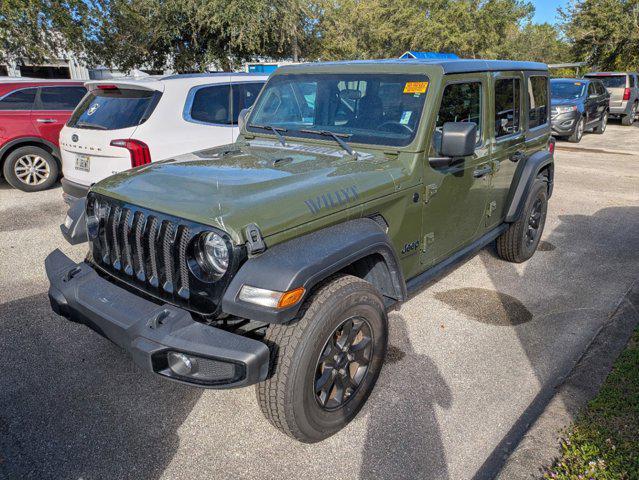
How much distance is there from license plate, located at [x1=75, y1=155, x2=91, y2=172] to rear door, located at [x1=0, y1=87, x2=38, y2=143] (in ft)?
9.92

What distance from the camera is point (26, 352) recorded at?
3516 millimetres

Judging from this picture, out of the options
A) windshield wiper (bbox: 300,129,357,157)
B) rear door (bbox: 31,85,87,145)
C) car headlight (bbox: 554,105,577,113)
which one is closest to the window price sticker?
Result: windshield wiper (bbox: 300,129,357,157)

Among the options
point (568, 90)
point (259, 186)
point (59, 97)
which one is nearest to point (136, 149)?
point (259, 186)

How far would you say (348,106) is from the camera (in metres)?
3.46

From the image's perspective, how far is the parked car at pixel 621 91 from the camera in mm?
17750

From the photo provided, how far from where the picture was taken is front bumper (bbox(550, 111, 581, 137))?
13.5 meters

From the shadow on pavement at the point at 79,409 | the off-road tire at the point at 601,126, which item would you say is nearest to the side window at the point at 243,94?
the shadow on pavement at the point at 79,409

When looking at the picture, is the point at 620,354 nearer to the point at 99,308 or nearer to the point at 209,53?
the point at 99,308

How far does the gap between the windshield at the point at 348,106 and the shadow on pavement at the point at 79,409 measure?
2032 mm

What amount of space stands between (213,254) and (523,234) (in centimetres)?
356

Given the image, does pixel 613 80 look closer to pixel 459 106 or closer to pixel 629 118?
pixel 629 118

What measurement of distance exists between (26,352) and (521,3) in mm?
37791

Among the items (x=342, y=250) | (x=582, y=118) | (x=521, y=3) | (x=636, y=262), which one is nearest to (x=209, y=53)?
(x=582, y=118)

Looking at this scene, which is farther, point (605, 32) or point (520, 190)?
point (605, 32)
